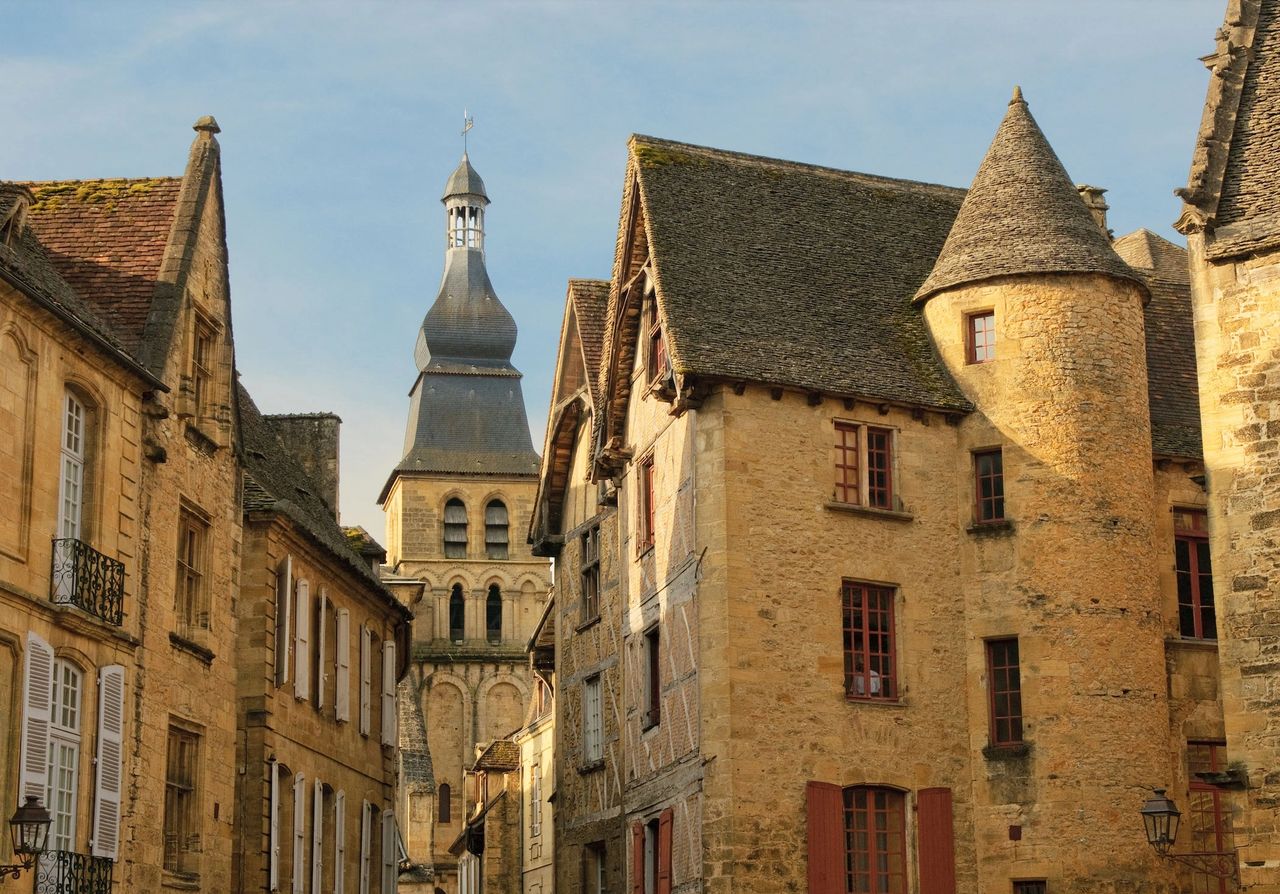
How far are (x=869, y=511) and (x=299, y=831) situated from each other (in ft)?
26.6

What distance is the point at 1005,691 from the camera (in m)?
25.4

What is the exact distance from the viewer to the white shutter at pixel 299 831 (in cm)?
2562

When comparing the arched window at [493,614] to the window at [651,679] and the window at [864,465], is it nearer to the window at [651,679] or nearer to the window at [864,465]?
the window at [651,679]

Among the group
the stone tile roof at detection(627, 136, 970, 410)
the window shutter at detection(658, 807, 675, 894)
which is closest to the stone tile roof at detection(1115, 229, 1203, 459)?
the stone tile roof at detection(627, 136, 970, 410)

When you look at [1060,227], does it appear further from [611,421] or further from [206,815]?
[206,815]

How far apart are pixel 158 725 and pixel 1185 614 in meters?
13.1

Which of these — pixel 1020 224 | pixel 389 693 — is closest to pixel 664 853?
pixel 389 693

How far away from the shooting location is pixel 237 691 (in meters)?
24.4

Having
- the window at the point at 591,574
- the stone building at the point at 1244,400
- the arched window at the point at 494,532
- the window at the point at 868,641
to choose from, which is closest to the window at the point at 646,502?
the window at the point at 591,574

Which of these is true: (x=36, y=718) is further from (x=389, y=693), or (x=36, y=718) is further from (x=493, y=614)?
(x=493, y=614)

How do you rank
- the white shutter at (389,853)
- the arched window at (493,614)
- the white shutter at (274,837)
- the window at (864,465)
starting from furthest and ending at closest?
the arched window at (493,614) < the white shutter at (389,853) < the window at (864,465) < the white shutter at (274,837)

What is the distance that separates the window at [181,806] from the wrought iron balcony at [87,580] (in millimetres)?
2577

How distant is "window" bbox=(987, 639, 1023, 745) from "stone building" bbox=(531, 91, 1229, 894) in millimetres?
44

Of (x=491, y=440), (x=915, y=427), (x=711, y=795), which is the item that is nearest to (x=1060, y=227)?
(x=915, y=427)
